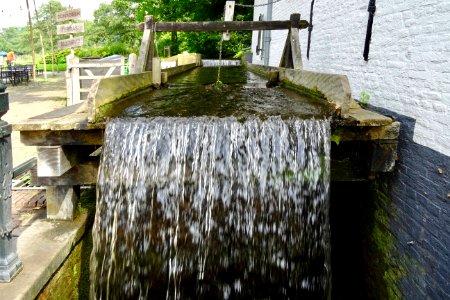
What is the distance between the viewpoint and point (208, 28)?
5.71 m

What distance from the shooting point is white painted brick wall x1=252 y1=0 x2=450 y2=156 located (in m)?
2.99

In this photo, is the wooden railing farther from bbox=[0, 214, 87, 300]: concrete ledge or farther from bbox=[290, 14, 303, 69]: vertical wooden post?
bbox=[0, 214, 87, 300]: concrete ledge

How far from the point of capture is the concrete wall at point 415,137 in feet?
9.53

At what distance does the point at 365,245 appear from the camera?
4.12 m

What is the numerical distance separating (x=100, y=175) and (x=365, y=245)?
2.72 metres

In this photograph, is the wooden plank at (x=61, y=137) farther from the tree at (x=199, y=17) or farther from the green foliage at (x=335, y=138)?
the tree at (x=199, y=17)

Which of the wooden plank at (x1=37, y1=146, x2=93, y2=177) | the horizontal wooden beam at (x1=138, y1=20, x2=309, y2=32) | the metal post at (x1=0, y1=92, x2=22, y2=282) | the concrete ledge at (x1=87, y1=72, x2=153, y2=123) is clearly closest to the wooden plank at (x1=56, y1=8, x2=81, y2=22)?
the horizontal wooden beam at (x1=138, y1=20, x2=309, y2=32)

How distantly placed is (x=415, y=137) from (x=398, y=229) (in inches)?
31.8

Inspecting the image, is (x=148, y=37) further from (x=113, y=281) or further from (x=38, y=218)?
(x=113, y=281)

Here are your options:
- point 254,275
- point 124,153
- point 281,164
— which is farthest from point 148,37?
point 254,275

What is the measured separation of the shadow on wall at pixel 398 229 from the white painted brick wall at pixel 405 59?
164 mm

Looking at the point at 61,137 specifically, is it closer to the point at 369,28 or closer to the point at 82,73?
the point at 369,28

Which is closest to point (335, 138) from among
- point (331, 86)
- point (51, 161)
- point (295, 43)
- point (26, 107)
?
point (331, 86)

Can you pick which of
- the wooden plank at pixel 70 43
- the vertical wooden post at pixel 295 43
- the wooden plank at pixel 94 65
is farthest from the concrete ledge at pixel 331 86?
the wooden plank at pixel 70 43
